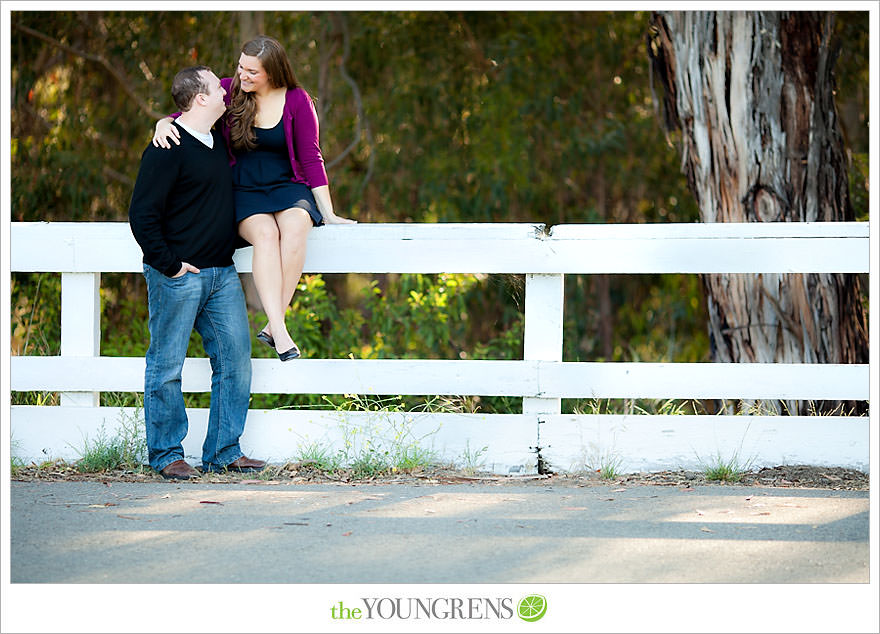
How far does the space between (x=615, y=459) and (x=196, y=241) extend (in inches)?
94.6

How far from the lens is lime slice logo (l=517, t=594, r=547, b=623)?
376 cm

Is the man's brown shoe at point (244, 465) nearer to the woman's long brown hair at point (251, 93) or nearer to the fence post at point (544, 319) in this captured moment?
the fence post at point (544, 319)

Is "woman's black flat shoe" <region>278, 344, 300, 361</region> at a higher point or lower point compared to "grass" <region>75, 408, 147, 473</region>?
higher

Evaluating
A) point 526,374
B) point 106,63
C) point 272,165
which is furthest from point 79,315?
point 106,63

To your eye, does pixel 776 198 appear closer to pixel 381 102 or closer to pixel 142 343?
pixel 142 343

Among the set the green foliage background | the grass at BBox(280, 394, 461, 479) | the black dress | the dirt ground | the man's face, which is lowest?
the dirt ground

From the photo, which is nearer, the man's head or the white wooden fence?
the man's head

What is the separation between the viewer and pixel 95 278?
5824 millimetres

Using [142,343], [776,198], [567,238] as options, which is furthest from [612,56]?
[567,238]

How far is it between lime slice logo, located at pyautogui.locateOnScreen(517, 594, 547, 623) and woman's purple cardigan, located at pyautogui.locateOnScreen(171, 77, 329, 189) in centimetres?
270

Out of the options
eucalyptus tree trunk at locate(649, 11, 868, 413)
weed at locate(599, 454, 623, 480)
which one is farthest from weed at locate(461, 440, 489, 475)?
eucalyptus tree trunk at locate(649, 11, 868, 413)

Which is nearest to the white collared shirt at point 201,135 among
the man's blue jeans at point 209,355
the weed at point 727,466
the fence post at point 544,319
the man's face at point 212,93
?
the man's face at point 212,93

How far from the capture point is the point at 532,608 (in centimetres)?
379

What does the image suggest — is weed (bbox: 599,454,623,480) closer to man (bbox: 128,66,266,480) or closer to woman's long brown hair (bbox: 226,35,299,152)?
man (bbox: 128,66,266,480)
